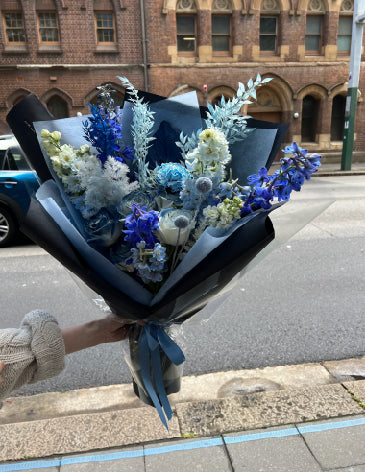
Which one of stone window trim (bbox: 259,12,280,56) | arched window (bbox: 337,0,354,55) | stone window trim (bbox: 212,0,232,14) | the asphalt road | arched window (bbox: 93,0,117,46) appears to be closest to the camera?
the asphalt road

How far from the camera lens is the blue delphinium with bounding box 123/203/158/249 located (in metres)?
1.02

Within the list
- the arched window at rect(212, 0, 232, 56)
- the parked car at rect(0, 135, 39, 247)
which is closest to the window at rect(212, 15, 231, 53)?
the arched window at rect(212, 0, 232, 56)

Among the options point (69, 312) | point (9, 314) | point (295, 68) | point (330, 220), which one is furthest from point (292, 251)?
point (295, 68)

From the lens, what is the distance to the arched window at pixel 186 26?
15.7 m

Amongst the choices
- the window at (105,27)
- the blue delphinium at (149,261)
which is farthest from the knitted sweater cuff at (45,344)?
the window at (105,27)

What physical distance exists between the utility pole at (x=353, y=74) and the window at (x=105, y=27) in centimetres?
916

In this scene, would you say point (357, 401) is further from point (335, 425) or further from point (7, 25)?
point (7, 25)

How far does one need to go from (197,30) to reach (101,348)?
15931mm

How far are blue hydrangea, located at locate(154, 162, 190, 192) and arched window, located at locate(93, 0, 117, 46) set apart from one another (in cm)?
1674

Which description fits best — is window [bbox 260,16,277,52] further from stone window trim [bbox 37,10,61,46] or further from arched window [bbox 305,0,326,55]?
stone window trim [bbox 37,10,61,46]

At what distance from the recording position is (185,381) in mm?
2910

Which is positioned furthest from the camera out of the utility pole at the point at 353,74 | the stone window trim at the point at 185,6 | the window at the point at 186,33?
the window at the point at 186,33

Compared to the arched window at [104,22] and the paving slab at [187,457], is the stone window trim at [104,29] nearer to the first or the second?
the arched window at [104,22]

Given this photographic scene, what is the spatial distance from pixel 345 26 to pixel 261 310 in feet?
57.7
